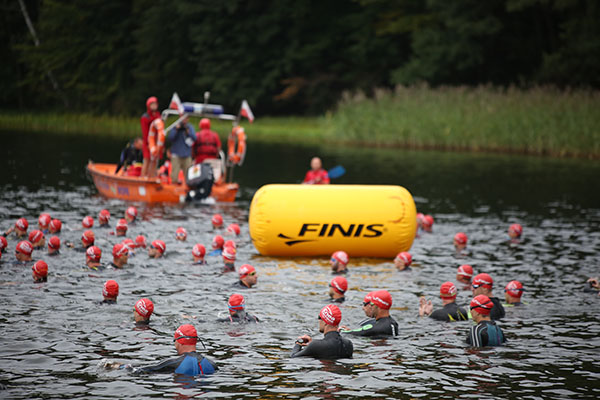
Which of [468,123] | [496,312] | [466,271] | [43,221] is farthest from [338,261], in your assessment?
[468,123]

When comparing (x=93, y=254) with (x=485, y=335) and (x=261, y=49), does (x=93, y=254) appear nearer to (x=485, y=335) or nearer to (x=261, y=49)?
(x=485, y=335)

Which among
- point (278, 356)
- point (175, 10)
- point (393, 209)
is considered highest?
point (175, 10)

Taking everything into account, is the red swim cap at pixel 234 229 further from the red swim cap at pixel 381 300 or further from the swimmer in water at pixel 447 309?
the red swim cap at pixel 381 300

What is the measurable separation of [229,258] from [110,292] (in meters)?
3.64

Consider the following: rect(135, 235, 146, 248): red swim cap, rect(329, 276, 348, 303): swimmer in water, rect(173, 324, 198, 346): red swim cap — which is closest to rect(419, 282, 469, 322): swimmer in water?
rect(329, 276, 348, 303): swimmer in water

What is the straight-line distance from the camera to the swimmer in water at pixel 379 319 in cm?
1375

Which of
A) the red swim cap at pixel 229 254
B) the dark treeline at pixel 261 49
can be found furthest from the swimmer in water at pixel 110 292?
the dark treeline at pixel 261 49

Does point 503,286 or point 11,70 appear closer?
point 503,286

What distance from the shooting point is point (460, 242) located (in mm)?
21094

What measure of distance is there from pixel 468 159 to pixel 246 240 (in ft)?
74.4

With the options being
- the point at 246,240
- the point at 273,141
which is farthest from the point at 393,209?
the point at 273,141

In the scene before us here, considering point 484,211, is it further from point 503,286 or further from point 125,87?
point 125,87

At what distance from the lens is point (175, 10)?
70.7 m

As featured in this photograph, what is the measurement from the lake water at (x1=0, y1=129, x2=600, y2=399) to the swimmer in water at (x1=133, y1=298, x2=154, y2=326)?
257mm
